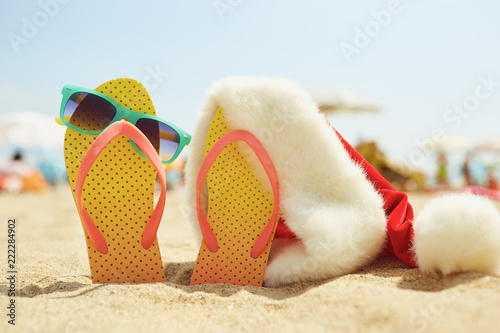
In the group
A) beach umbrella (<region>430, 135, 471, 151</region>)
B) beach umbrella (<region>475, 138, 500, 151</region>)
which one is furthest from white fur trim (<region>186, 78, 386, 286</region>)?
beach umbrella (<region>475, 138, 500, 151</region>)

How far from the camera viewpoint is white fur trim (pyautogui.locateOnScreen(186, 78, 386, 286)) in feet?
4.17

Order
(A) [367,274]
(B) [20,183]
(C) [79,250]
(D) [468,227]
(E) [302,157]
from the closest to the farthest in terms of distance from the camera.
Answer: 1. (D) [468,227]
2. (A) [367,274]
3. (E) [302,157]
4. (C) [79,250]
5. (B) [20,183]

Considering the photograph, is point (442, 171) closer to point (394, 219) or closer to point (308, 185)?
point (394, 219)

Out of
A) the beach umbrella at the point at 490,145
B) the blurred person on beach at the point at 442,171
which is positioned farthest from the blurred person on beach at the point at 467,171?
the beach umbrella at the point at 490,145

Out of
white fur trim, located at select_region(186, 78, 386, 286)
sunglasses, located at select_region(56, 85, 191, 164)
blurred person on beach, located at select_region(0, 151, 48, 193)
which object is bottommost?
blurred person on beach, located at select_region(0, 151, 48, 193)

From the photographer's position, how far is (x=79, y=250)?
2.04 metres

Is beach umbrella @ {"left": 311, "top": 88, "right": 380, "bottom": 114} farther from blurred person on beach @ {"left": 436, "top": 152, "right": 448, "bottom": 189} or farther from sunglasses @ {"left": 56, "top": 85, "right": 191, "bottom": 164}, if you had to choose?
sunglasses @ {"left": 56, "top": 85, "right": 191, "bottom": 164}

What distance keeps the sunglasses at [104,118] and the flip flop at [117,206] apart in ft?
0.13

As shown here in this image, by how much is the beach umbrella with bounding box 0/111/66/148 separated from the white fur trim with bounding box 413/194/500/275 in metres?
8.84

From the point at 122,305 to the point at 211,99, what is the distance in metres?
0.85

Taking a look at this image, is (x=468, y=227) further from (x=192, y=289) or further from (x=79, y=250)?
(x=79, y=250)

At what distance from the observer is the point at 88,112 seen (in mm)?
1426

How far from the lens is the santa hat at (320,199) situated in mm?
1246

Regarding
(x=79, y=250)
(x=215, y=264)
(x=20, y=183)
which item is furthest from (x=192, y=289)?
(x=20, y=183)
